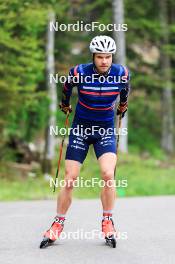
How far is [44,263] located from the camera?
701 centimetres

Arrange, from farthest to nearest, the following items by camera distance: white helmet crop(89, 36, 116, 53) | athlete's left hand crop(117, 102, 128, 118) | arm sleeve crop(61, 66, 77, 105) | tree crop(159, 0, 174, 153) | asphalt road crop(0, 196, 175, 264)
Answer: tree crop(159, 0, 174, 153) < athlete's left hand crop(117, 102, 128, 118) < arm sleeve crop(61, 66, 77, 105) < white helmet crop(89, 36, 116, 53) < asphalt road crop(0, 196, 175, 264)

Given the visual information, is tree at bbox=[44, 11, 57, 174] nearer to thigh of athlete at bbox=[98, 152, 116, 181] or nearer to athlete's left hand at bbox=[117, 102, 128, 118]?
athlete's left hand at bbox=[117, 102, 128, 118]

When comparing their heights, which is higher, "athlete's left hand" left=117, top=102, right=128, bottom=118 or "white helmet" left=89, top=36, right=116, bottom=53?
"white helmet" left=89, top=36, right=116, bottom=53

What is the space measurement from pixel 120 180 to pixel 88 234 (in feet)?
32.4

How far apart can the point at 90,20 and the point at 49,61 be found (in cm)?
863

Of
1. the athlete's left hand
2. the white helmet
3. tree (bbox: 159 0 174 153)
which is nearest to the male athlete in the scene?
the white helmet

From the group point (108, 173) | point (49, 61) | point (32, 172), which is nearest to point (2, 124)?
point (32, 172)

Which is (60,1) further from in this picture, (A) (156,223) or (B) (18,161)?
(A) (156,223)

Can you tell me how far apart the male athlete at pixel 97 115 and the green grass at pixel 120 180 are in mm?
6072

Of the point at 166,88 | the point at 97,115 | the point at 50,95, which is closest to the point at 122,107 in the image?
the point at 97,115

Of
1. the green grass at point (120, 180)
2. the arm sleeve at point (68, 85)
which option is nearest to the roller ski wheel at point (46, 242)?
the arm sleeve at point (68, 85)

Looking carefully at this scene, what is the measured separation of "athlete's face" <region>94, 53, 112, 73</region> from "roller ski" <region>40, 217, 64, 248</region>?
1.70m

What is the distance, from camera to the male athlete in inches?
315

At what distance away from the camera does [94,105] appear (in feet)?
26.5
